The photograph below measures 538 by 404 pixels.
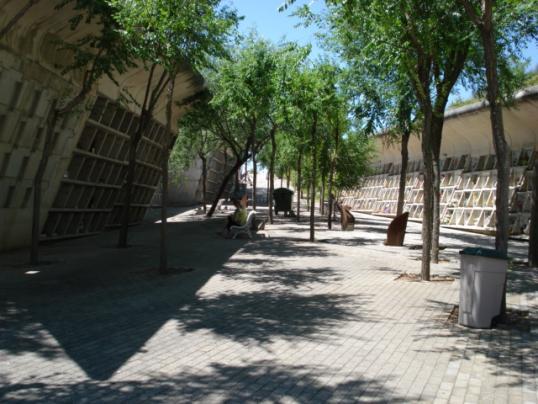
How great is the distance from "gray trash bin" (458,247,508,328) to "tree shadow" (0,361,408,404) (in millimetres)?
2598

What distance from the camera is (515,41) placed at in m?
13.8

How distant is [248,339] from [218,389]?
174 cm

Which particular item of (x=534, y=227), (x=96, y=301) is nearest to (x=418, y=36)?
(x=534, y=227)

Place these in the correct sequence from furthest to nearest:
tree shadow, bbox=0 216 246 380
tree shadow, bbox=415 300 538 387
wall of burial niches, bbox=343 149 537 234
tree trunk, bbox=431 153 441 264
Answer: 1. wall of burial niches, bbox=343 149 537 234
2. tree trunk, bbox=431 153 441 264
3. tree shadow, bbox=0 216 246 380
4. tree shadow, bbox=415 300 538 387

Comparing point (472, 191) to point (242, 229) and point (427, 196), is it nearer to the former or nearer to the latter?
point (242, 229)

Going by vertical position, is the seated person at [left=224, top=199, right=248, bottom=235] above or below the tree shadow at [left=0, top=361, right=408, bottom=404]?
above

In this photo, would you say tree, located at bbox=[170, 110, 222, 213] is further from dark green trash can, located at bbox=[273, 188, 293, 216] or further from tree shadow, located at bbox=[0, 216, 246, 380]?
tree shadow, located at bbox=[0, 216, 246, 380]

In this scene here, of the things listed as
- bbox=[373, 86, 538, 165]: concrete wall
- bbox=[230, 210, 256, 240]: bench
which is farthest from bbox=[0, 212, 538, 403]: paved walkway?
bbox=[373, 86, 538, 165]: concrete wall

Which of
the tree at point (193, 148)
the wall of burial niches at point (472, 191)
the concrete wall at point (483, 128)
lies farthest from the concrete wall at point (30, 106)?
the tree at point (193, 148)

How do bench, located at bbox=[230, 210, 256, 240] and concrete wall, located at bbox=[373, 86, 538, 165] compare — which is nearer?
bench, located at bbox=[230, 210, 256, 240]

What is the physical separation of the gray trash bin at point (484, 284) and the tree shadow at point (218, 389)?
2.60 metres

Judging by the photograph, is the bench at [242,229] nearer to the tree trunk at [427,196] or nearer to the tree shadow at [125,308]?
the tree shadow at [125,308]

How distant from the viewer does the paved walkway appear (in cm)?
504

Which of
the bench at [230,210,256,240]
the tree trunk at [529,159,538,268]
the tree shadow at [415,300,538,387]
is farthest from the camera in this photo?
the bench at [230,210,256,240]
